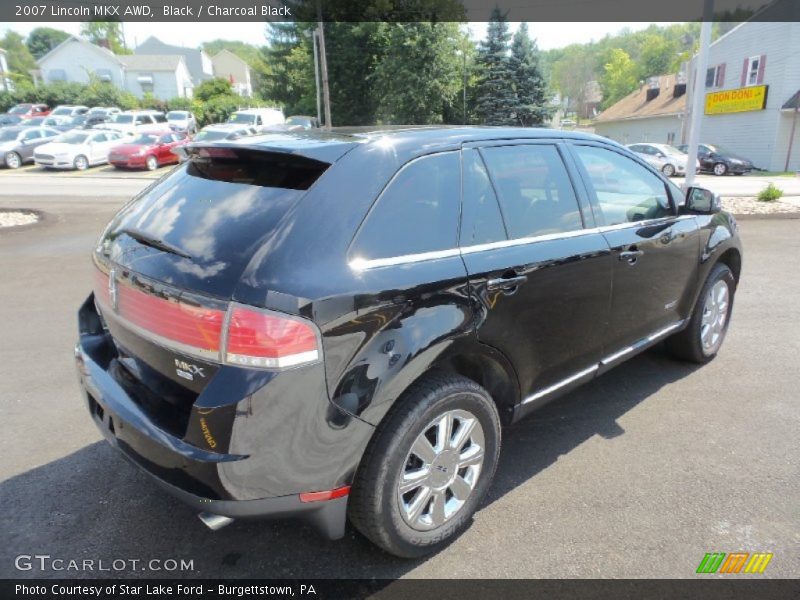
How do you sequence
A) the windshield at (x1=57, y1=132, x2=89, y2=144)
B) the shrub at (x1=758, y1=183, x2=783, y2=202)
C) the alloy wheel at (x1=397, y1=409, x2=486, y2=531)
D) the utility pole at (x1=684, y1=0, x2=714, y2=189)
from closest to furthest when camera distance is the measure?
the alloy wheel at (x1=397, y1=409, x2=486, y2=531)
the utility pole at (x1=684, y1=0, x2=714, y2=189)
the shrub at (x1=758, y1=183, x2=783, y2=202)
the windshield at (x1=57, y1=132, x2=89, y2=144)

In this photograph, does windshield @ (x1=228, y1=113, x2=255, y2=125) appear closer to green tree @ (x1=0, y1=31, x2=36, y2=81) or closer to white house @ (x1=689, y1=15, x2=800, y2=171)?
white house @ (x1=689, y1=15, x2=800, y2=171)

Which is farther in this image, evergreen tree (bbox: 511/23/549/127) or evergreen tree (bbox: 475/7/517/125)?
evergreen tree (bbox: 475/7/517/125)

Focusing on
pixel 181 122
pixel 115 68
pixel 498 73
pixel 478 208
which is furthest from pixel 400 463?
pixel 115 68

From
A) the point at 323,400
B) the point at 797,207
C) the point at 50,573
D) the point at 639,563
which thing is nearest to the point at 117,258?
the point at 323,400

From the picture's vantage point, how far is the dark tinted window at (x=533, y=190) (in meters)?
2.82

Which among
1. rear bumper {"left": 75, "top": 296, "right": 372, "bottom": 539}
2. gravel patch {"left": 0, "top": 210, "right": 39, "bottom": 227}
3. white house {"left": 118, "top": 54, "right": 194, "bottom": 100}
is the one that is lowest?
gravel patch {"left": 0, "top": 210, "right": 39, "bottom": 227}

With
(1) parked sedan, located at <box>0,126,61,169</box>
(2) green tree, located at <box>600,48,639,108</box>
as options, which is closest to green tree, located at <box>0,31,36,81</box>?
(1) parked sedan, located at <box>0,126,61,169</box>

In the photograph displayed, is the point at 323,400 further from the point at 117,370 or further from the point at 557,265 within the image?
the point at 557,265

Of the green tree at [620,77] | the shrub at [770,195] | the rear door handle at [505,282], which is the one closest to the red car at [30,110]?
the shrub at [770,195]

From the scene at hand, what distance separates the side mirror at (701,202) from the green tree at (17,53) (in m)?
103

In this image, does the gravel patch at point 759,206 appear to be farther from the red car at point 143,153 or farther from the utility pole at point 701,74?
the red car at point 143,153

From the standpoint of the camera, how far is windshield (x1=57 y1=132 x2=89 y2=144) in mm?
25109

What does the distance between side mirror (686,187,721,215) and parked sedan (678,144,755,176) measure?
2751 cm

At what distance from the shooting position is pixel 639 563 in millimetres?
2457
